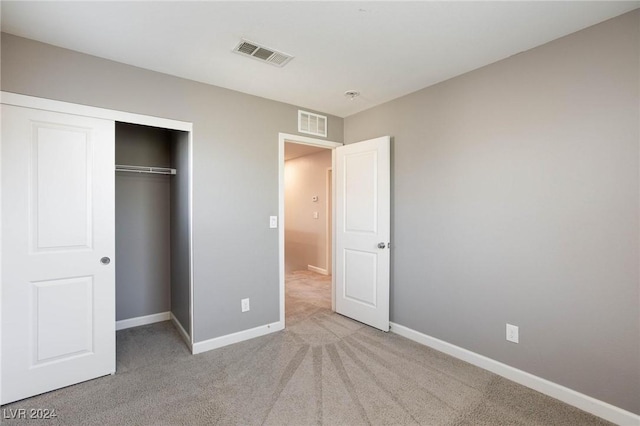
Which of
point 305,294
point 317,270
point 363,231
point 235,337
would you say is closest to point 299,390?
point 235,337

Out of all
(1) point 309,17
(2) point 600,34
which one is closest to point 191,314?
(1) point 309,17

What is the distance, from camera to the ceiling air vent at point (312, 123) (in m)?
3.51

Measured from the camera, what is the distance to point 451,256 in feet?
9.20

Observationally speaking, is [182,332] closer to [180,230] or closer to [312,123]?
[180,230]

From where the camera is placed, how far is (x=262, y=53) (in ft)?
7.65

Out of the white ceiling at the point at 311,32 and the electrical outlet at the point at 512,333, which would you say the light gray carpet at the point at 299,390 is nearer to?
the electrical outlet at the point at 512,333

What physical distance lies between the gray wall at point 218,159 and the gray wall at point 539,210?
150 centimetres

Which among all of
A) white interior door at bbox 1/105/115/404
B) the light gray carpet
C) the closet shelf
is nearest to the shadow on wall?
the light gray carpet

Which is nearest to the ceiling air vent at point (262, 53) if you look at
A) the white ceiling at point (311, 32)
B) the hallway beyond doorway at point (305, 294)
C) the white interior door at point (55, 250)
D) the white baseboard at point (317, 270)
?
the white ceiling at point (311, 32)

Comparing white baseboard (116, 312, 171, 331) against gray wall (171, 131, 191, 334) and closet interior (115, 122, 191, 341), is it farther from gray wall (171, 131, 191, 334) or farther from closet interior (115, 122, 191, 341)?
gray wall (171, 131, 191, 334)

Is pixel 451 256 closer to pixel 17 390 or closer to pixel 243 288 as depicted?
pixel 243 288

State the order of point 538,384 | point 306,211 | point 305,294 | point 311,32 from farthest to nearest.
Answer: point 306,211 < point 305,294 < point 538,384 < point 311,32

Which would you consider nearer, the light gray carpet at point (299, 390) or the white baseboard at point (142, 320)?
the light gray carpet at point (299, 390)

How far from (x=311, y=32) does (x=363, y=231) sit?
2.11 m
